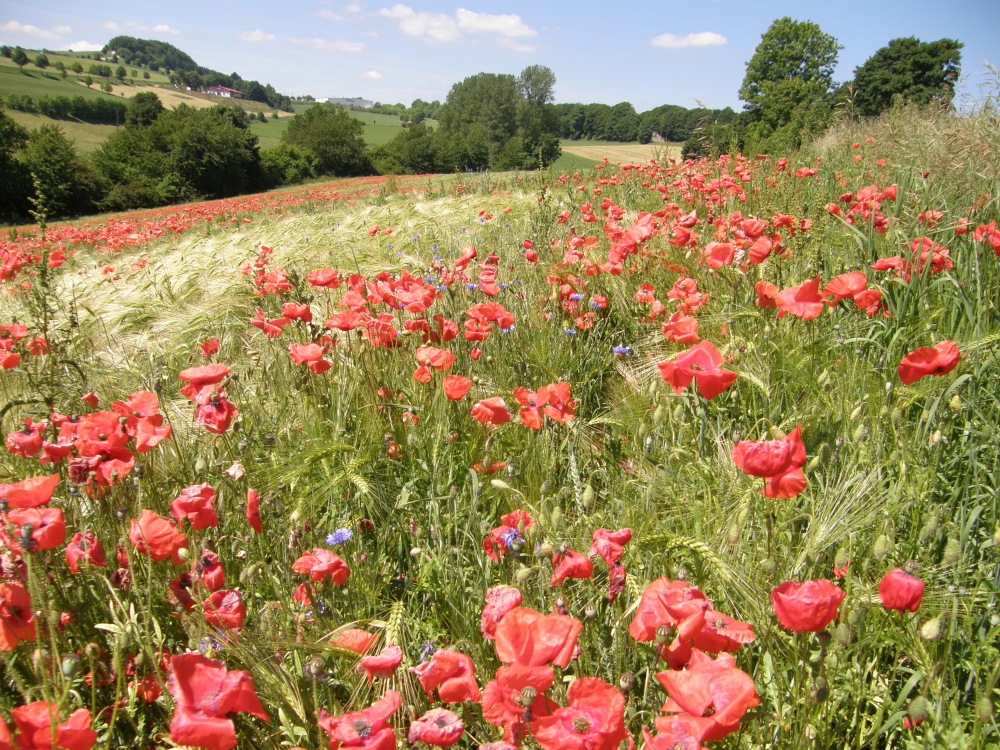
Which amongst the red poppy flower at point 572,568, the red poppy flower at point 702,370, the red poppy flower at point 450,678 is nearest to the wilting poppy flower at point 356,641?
the red poppy flower at point 450,678

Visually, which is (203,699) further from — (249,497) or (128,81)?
(128,81)

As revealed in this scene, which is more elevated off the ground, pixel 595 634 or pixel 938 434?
pixel 938 434

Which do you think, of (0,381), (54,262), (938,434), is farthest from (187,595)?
(54,262)

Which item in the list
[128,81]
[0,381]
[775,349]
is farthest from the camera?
[128,81]

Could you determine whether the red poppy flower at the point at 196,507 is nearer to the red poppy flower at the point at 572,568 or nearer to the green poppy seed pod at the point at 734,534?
the red poppy flower at the point at 572,568

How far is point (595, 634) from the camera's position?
1.28 m

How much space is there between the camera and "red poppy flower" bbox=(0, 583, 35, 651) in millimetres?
1108

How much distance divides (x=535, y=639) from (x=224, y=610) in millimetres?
740

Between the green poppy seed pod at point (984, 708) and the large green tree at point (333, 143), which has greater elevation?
the large green tree at point (333, 143)

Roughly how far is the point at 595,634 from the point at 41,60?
365 ft

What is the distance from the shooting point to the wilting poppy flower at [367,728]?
856mm

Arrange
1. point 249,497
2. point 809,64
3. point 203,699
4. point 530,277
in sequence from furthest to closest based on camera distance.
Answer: point 809,64 → point 530,277 → point 249,497 → point 203,699

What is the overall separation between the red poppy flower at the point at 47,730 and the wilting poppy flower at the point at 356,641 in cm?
41

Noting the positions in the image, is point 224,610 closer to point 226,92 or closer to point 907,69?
point 907,69
